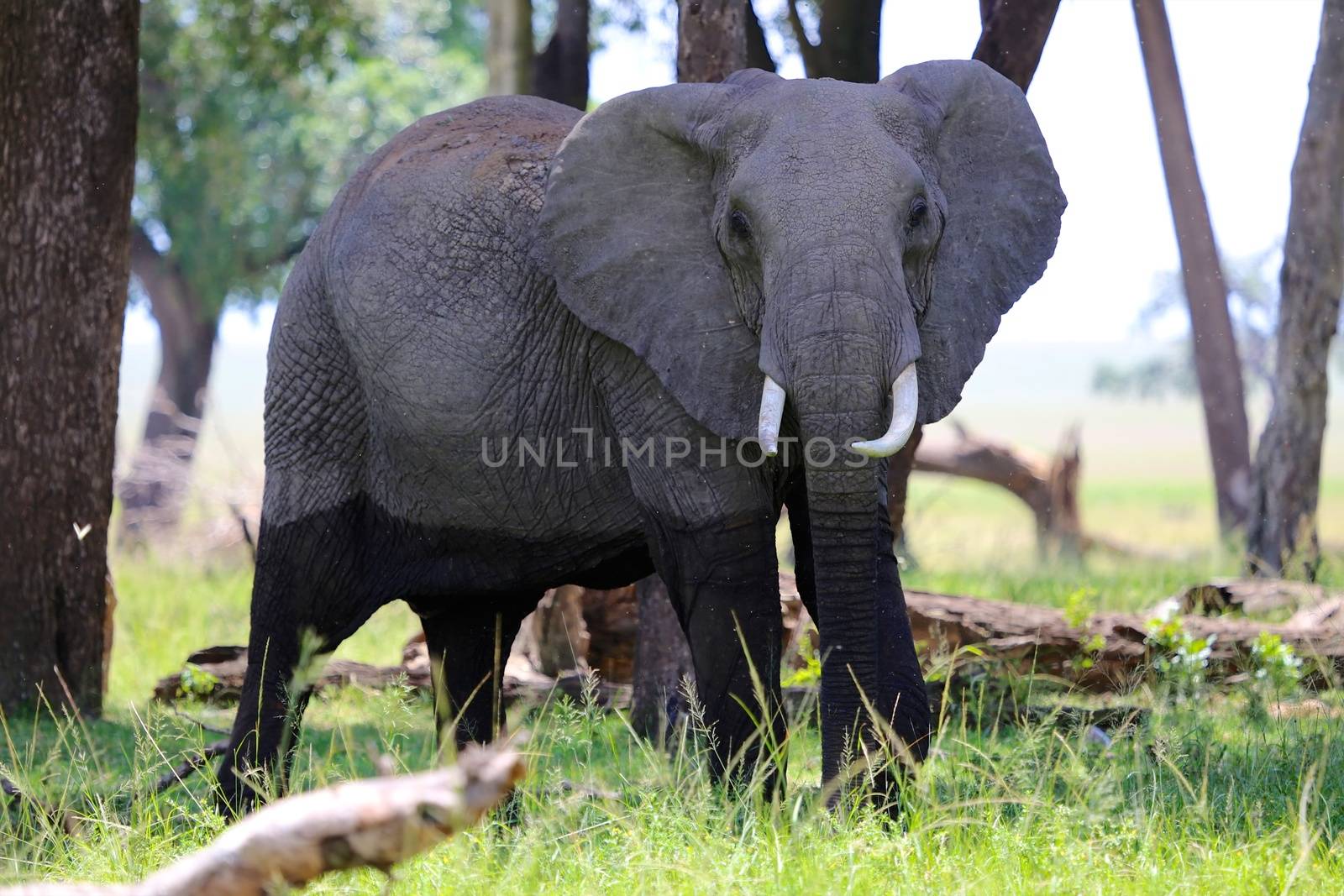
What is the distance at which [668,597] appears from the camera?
22.0 ft

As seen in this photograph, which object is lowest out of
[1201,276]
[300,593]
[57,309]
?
[300,593]

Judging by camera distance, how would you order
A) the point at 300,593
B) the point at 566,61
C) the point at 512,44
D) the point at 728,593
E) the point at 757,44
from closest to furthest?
the point at 728,593
the point at 300,593
the point at 757,44
the point at 566,61
the point at 512,44

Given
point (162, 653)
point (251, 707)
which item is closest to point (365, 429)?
point (251, 707)

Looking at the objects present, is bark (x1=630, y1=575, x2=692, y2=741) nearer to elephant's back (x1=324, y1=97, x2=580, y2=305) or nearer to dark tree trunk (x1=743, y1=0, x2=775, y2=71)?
elephant's back (x1=324, y1=97, x2=580, y2=305)

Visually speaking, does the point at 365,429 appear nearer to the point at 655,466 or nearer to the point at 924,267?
the point at 655,466

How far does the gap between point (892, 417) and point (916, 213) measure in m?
0.68

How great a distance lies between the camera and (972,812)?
14.5ft

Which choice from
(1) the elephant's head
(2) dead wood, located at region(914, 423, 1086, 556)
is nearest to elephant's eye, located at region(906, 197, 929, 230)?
(1) the elephant's head

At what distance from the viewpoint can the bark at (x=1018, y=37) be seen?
718 cm

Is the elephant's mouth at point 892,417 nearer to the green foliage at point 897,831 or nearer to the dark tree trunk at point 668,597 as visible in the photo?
the green foliage at point 897,831

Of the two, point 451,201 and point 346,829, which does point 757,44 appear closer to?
point 451,201

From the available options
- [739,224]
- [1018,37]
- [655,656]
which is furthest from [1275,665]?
[739,224]

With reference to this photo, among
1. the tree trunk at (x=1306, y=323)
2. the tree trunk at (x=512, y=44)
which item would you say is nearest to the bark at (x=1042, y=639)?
the tree trunk at (x=1306, y=323)


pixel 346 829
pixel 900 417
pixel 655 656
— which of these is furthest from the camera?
pixel 655 656
